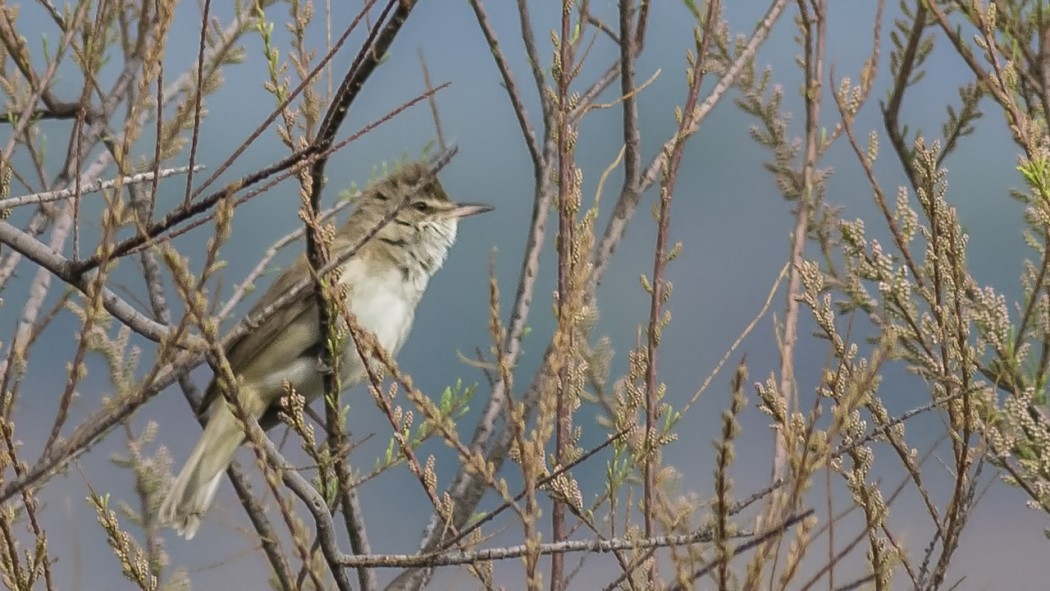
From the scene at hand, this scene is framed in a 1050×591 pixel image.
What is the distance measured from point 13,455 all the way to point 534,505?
0.92m

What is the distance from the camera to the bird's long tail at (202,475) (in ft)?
13.1

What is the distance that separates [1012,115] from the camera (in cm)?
246

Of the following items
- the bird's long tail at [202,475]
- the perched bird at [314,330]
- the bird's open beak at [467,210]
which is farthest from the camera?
the bird's open beak at [467,210]

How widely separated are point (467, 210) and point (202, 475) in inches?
49.6

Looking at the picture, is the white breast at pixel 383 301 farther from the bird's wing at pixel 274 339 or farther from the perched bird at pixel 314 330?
the bird's wing at pixel 274 339

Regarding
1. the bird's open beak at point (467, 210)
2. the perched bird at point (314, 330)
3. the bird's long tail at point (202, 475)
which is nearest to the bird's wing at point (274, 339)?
the perched bird at point (314, 330)

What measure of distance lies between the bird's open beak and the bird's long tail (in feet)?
3.35

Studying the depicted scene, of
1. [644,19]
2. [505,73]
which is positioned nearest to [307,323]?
[505,73]

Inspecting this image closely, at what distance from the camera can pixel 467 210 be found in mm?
4426

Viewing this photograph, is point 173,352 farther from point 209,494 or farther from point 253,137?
point 209,494

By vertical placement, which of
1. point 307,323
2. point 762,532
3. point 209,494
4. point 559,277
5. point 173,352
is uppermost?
point 307,323

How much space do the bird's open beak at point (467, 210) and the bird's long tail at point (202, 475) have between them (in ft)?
3.35

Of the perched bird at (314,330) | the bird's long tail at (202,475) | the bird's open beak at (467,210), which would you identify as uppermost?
the bird's open beak at (467,210)

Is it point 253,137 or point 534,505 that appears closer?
point 534,505
